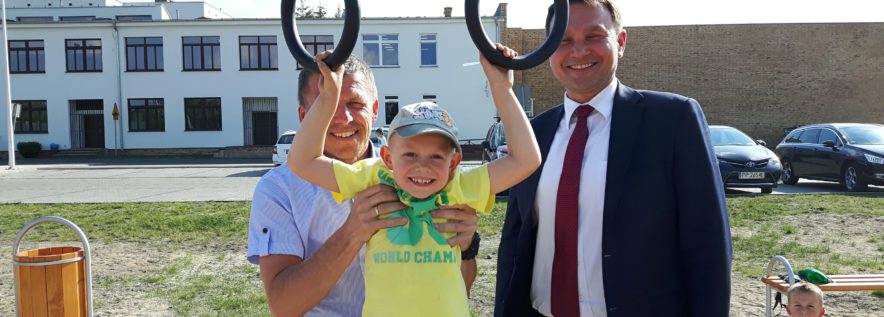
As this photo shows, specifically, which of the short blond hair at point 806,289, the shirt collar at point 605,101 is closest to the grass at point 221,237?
the short blond hair at point 806,289

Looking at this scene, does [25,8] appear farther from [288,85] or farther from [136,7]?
[288,85]

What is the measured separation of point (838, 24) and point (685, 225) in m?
39.9

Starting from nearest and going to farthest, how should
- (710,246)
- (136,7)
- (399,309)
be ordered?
1. (399,309)
2. (710,246)
3. (136,7)

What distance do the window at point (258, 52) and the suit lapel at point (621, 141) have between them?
33157 mm

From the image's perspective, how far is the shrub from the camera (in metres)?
33.6

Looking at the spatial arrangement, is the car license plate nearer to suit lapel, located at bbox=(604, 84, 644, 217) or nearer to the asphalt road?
the asphalt road

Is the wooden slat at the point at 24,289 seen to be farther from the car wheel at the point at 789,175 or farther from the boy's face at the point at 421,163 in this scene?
the car wheel at the point at 789,175

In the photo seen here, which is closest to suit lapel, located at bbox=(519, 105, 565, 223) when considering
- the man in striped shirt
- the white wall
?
the man in striped shirt

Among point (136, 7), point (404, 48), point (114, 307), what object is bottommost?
point (114, 307)

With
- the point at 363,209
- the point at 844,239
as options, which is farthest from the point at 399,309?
the point at 844,239

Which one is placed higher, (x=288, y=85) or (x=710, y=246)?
(x=288, y=85)

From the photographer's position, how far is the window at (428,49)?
33.5 m

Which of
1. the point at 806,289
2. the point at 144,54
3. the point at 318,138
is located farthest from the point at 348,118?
the point at 144,54

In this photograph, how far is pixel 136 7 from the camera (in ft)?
173
